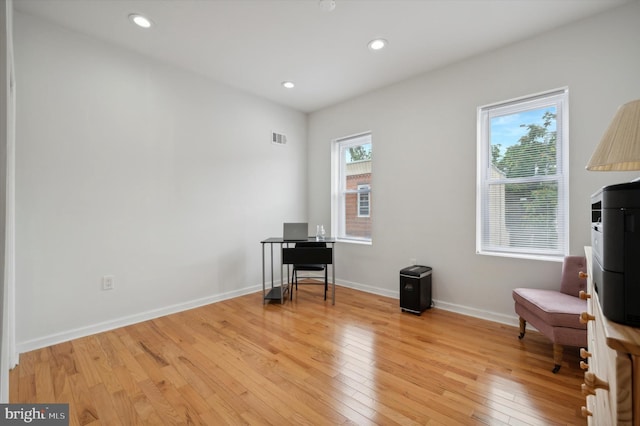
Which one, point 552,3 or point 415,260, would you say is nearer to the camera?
point 552,3

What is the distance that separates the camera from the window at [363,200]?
4332 millimetres

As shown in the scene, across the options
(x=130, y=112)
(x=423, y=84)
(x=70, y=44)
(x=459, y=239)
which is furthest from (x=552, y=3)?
(x=70, y=44)

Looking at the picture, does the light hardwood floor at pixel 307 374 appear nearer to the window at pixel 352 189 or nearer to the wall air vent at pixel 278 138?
the window at pixel 352 189

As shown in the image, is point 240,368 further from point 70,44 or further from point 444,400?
point 70,44

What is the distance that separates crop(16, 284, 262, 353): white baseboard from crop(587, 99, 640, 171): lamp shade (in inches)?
153

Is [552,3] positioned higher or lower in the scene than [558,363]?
higher

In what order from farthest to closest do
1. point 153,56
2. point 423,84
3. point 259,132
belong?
point 259,132, point 423,84, point 153,56

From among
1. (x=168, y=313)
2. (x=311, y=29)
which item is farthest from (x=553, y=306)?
(x=168, y=313)

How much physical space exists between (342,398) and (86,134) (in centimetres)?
334

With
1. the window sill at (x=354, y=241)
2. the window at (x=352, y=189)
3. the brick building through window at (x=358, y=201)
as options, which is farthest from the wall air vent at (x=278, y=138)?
the window sill at (x=354, y=241)

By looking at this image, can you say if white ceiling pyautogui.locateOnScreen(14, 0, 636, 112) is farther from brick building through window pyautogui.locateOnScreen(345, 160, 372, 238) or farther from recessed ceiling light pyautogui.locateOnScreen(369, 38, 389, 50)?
brick building through window pyautogui.locateOnScreen(345, 160, 372, 238)

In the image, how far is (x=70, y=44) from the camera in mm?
2674

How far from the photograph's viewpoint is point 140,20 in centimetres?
256

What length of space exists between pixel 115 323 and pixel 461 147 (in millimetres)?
4331
